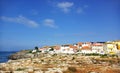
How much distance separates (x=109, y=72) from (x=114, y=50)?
241 feet

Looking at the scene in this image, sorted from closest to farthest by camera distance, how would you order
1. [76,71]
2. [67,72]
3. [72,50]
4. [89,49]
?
[67,72] < [76,71] < [89,49] < [72,50]

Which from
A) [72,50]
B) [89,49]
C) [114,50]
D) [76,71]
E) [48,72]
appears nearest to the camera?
[48,72]

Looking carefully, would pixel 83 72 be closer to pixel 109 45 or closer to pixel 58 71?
pixel 58 71

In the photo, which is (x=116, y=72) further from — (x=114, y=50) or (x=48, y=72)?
(x=114, y=50)

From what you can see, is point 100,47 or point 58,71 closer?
point 58,71

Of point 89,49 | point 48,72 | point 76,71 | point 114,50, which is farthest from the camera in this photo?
point 89,49

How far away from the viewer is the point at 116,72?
3903cm

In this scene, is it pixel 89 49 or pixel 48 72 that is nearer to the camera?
pixel 48 72

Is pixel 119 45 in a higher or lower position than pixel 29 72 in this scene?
higher

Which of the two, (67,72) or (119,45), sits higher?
(119,45)

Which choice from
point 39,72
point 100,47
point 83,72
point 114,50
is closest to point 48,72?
point 39,72

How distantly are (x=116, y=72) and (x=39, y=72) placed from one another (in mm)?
14203

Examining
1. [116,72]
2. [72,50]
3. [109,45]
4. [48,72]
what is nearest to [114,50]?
[109,45]

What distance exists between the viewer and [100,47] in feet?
399
